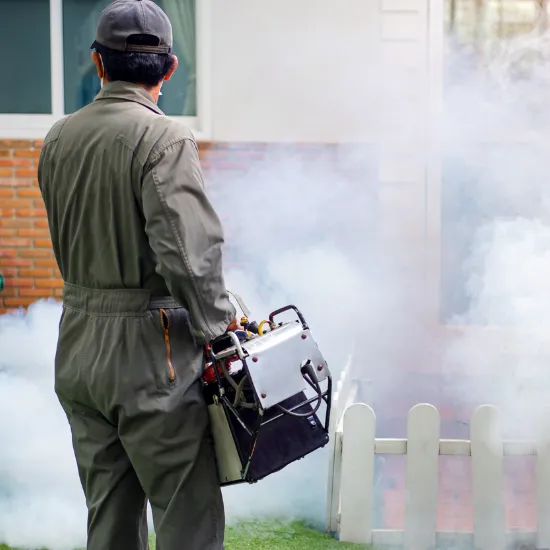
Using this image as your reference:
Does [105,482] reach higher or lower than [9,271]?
lower

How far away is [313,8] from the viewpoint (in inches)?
227

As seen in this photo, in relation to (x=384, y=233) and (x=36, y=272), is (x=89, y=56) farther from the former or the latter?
(x=384, y=233)

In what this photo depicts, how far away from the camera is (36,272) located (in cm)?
602

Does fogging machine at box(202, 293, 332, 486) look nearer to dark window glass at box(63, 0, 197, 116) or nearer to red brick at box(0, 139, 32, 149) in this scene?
dark window glass at box(63, 0, 197, 116)

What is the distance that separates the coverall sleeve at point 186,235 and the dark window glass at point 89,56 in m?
3.90

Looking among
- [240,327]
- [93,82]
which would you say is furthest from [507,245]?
[240,327]

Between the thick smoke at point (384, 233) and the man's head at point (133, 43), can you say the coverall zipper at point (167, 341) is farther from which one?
the thick smoke at point (384, 233)

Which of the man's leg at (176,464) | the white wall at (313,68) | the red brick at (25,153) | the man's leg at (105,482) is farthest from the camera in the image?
the red brick at (25,153)

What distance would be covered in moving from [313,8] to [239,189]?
1.25m

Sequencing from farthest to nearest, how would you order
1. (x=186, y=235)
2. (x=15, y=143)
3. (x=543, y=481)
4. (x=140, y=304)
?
(x=15, y=143)
(x=543, y=481)
(x=140, y=304)
(x=186, y=235)

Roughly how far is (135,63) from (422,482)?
6.73 feet

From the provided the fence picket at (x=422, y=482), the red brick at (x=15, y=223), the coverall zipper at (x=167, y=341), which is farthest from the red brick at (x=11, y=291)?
the coverall zipper at (x=167, y=341)

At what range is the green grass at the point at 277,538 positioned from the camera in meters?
3.51

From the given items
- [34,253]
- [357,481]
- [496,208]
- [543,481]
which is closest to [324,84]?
[496,208]
